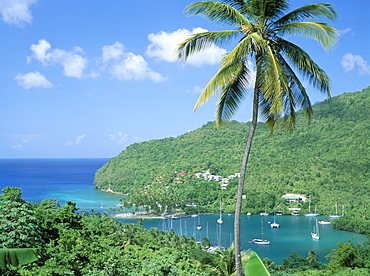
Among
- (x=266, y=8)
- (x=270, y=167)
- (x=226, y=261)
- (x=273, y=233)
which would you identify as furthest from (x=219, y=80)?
(x=270, y=167)

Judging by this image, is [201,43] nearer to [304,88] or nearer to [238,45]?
[238,45]

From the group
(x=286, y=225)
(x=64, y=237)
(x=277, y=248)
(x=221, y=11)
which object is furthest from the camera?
(x=286, y=225)

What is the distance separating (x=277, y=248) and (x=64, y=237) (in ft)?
101

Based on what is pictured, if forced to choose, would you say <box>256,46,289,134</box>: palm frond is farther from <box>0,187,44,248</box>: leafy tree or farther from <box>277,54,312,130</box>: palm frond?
<box>0,187,44,248</box>: leafy tree

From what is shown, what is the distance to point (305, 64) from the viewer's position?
16.0ft

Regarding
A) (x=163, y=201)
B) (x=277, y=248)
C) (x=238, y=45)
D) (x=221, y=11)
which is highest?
(x=221, y=11)

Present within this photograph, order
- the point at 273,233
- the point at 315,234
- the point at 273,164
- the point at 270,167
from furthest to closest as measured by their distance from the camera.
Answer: the point at 273,164
the point at 270,167
the point at 273,233
the point at 315,234

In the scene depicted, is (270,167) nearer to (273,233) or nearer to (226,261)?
(273,233)

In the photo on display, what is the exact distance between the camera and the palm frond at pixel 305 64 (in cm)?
484

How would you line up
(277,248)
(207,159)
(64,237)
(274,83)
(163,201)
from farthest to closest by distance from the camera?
(207,159)
(163,201)
(277,248)
(64,237)
(274,83)

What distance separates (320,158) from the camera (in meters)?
62.9

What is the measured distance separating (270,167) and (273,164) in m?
0.87

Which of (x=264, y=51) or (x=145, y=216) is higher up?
(x=264, y=51)

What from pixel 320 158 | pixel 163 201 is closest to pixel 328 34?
pixel 163 201
